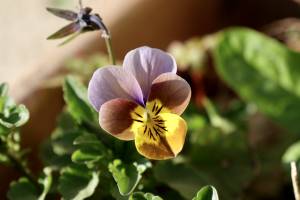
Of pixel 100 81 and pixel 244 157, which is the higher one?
pixel 100 81

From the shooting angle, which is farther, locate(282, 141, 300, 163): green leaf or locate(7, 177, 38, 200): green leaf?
locate(282, 141, 300, 163): green leaf

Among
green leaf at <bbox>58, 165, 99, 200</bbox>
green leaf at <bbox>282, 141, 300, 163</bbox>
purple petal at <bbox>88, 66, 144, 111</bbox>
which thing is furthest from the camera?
green leaf at <bbox>282, 141, 300, 163</bbox>

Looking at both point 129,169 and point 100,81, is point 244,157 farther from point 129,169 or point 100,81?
point 100,81

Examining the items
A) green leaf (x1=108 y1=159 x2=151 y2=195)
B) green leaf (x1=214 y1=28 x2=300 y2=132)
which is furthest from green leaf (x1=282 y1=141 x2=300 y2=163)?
green leaf (x1=108 y1=159 x2=151 y2=195)

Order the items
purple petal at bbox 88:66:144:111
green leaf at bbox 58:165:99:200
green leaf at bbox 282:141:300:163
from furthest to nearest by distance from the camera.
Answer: green leaf at bbox 282:141:300:163, green leaf at bbox 58:165:99:200, purple petal at bbox 88:66:144:111

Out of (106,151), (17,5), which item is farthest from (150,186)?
(17,5)

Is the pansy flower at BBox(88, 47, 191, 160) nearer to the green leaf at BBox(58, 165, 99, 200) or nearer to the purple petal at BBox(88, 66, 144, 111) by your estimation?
the purple petal at BBox(88, 66, 144, 111)

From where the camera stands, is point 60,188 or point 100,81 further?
point 60,188

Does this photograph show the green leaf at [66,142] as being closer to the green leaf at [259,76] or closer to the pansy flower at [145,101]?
the pansy flower at [145,101]
